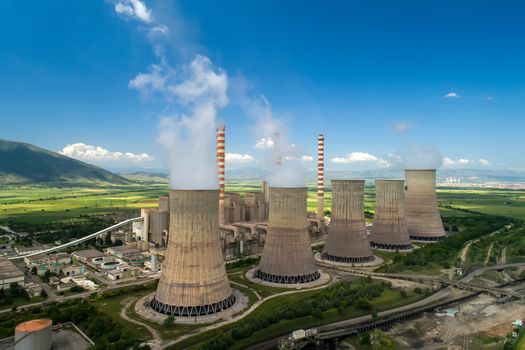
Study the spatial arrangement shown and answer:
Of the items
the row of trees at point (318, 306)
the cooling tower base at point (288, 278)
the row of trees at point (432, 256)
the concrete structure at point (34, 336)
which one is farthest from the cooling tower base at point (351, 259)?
the concrete structure at point (34, 336)

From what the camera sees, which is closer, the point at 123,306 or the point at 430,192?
the point at 123,306

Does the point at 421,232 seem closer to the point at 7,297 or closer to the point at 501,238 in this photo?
the point at 501,238

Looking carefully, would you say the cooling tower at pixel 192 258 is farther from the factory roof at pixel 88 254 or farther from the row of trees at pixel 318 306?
the factory roof at pixel 88 254

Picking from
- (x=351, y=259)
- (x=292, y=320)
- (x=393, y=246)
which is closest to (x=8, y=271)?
(x=292, y=320)

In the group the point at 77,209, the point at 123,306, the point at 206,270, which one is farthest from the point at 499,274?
the point at 77,209

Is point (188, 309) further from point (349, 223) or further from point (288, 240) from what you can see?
point (349, 223)

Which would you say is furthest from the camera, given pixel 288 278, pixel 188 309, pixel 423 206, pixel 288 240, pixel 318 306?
pixel 423 206
